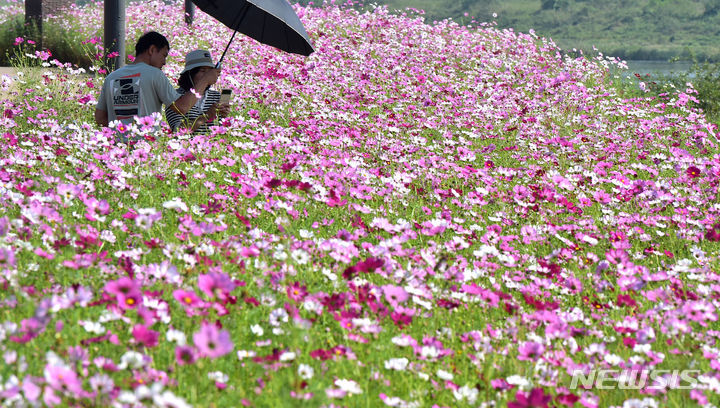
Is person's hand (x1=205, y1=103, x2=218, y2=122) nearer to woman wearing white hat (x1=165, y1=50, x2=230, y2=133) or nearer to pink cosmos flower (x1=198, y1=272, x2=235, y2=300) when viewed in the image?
woman wearing white hat (x1=165, y1=50, x2=230, y2=133)

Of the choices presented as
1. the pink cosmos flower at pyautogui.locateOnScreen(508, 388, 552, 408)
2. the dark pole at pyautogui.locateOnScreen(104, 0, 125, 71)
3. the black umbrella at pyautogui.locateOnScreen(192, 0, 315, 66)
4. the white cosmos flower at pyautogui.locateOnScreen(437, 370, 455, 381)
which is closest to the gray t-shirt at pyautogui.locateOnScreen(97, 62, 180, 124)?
the black umbrella at pyautogui.locateOnScreen(192, 0, 315, 66)

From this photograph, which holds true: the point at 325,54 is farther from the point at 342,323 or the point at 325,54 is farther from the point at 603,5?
the point at 603,5

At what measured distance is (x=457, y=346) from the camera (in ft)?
9.04

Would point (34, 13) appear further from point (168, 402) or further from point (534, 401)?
point (534, 401)

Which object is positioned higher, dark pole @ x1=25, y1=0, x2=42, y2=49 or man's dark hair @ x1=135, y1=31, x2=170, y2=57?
man's dark hair @ x1=135, y1=31, x2=170, y2=57

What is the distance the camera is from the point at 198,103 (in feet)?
19.0

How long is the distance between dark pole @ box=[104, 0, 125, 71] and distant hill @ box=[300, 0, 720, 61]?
209ft

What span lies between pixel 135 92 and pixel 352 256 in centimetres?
284

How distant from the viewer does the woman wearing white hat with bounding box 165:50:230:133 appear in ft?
18.2

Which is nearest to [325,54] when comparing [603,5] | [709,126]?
[709,126]

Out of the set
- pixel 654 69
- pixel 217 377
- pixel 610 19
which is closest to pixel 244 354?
A: pixel 217 377

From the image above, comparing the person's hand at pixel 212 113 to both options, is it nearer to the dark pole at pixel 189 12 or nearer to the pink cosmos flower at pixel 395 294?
the pink cosmos flower at pixel 395 294

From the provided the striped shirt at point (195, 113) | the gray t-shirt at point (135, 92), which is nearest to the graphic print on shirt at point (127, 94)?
the gray t-shirt at point (135, 92)

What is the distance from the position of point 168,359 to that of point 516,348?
141 cm
